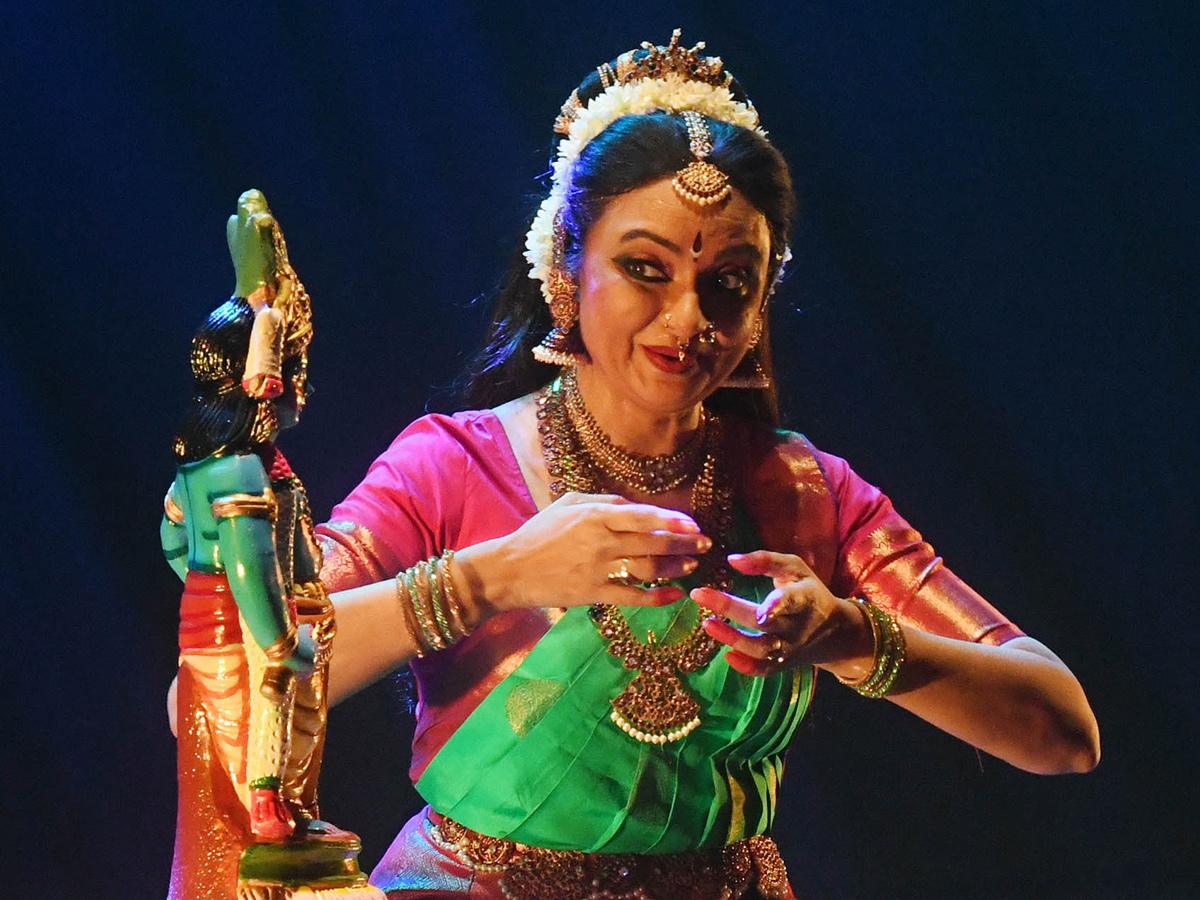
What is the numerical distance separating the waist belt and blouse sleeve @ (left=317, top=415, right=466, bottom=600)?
0.31 m

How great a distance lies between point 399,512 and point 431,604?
0.23 meters

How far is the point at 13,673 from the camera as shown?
2164 mm

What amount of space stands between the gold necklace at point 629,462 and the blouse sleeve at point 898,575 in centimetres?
20

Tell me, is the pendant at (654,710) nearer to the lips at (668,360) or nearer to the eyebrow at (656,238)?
the lips at (668,360)

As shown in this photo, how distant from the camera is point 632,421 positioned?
71.5 inches

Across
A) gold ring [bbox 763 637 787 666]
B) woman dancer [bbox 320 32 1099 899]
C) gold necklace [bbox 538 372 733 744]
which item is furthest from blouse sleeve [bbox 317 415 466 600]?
gold ring [bbox 763 637 787 666]

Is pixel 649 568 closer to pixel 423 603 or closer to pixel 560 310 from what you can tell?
pixel 423 603

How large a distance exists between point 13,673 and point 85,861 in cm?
32

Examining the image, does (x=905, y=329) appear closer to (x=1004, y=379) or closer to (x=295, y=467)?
(x=1004, y=379)

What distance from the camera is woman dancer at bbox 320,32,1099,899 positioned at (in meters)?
1.53

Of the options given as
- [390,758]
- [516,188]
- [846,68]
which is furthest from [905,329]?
[390,758]

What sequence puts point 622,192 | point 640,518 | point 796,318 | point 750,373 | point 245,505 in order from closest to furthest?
point 245,505, point 640,518, point 622,192, point 750,373, point 796,318

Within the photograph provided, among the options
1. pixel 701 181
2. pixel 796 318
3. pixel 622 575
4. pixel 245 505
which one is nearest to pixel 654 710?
pixel 622 575

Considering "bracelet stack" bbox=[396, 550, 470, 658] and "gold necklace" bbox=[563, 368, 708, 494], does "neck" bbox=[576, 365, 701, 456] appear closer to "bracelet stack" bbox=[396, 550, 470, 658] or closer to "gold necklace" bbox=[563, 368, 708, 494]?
"gold necklace" bbox=[563, 368, 708, 494]
